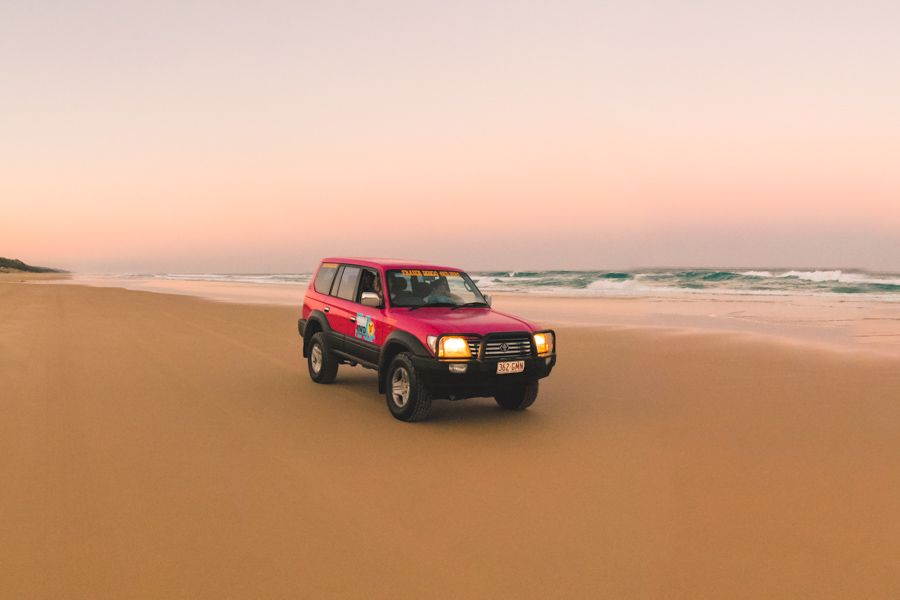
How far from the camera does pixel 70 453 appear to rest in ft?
18.3

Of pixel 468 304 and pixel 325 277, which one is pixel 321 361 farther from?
pixel 468 304

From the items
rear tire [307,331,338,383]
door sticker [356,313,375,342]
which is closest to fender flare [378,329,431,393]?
door sticker [356,313,375,342]

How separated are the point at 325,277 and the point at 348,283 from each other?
995 millimetres

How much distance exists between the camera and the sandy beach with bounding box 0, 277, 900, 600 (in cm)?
346

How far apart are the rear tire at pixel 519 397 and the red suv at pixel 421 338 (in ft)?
0.04

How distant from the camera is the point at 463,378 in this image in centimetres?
673

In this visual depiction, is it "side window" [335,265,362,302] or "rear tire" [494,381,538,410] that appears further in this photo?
"side window" [335,265,362,302]

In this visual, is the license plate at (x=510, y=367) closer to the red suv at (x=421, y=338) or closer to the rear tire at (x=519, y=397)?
the red suv at (x=421, y=338)

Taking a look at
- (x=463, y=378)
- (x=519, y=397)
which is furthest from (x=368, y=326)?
(x=519, y=397)

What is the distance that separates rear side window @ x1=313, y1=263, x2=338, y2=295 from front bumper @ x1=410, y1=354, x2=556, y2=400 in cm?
312

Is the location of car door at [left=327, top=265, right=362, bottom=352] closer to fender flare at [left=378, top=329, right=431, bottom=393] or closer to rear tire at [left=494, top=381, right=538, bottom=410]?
fender flare at [left=378, top=329, right=431, bottom=393]

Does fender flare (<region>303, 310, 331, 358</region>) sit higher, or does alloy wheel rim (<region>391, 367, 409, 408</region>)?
fender flare (<region>303, 310, 331, 358</region>)

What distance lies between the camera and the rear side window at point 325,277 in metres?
9.53

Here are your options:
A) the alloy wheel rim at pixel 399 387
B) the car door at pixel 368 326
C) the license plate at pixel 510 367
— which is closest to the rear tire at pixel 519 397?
the license plate at pixel 510 367
